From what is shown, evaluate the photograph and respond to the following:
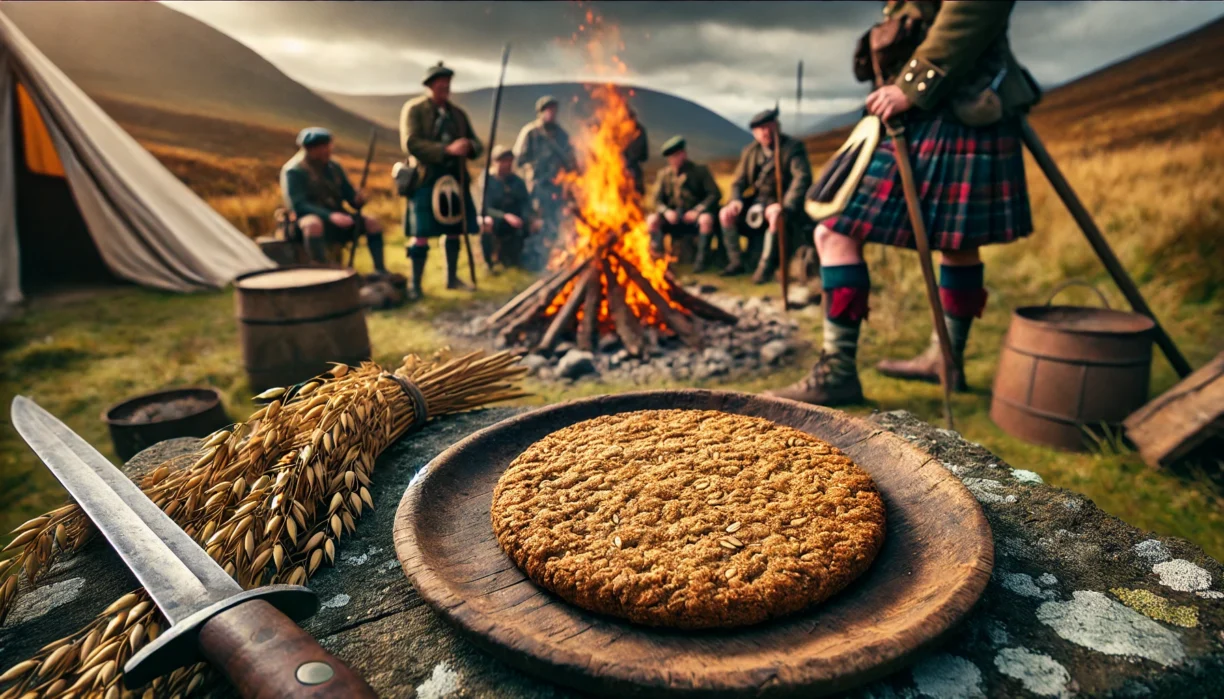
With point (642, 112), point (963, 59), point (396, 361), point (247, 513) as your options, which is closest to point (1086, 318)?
point (963, 59)

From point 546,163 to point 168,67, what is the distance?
23.1ft

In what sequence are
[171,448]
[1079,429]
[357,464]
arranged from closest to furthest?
[357,464]
[171,448]
[1079,429]

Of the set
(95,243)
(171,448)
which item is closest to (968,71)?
(171,448)

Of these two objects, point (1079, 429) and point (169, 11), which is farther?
point (169, 11)

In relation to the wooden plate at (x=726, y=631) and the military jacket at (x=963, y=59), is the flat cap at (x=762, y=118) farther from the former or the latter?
the wooden plate at (x=726, y=631)

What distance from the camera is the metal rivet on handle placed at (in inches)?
29.5

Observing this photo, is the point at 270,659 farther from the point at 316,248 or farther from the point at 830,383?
the point at 316,248

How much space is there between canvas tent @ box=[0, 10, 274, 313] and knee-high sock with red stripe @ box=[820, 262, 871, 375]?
6417mm

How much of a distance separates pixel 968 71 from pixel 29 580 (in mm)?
3665

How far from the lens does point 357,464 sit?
1.48 meters

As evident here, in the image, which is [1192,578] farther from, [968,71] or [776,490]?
[968,71]

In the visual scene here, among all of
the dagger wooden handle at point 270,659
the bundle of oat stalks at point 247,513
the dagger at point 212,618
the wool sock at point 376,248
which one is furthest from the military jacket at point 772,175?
the dagger wooden handle at point 270,659

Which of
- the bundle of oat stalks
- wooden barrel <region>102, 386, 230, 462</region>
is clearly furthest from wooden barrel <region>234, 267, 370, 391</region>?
the bundle of oat stalks

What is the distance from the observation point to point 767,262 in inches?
305
